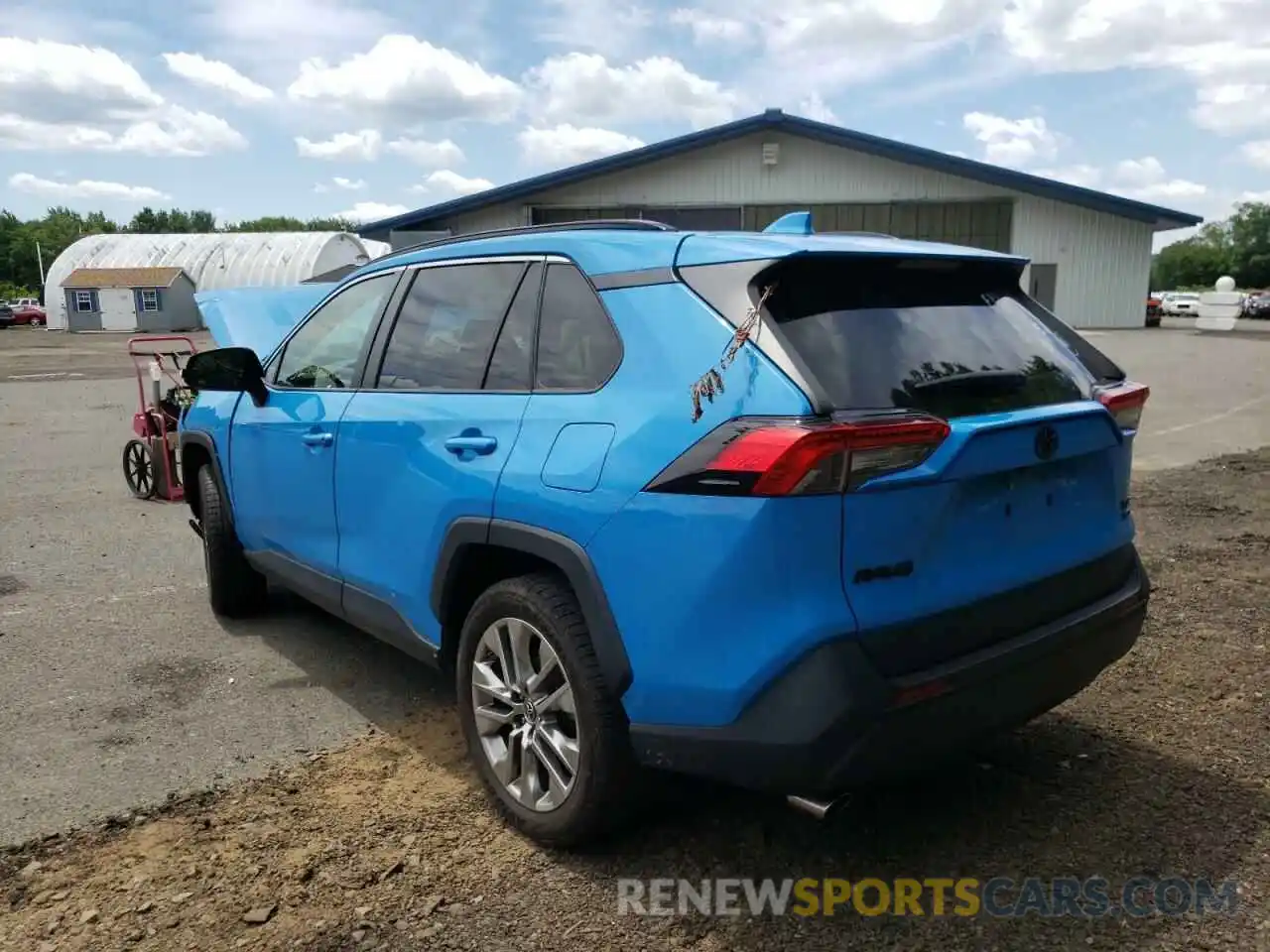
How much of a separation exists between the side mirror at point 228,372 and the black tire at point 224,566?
2.54ft

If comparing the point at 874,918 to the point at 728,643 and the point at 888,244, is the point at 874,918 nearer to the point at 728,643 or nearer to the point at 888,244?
the point at 728,643

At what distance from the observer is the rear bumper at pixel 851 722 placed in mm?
2264

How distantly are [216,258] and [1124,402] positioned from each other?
60.8m

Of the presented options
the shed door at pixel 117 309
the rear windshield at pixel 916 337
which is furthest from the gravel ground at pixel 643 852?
the shed door at pixel 117 309

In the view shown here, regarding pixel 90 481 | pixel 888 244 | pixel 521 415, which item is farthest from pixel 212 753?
pixel 90 481

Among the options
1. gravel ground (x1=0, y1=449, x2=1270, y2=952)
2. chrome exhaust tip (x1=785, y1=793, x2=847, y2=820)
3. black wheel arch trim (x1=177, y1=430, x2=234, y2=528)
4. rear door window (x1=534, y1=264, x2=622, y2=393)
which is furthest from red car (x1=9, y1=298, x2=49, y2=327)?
chrome exhaust tip (x1=785, y1=793, x2=847, y2=820)

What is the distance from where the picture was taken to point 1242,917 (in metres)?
2.58

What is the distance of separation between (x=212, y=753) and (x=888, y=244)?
2964mm

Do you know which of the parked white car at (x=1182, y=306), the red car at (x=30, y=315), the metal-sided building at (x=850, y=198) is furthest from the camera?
the red car at (x=30, y=315)

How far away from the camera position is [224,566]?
16.4 ft

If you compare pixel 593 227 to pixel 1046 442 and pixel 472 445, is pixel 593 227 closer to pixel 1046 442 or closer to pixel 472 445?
pixel 472 445

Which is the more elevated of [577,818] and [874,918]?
[577,818]

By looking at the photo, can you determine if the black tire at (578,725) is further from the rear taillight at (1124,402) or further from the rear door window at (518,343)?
the rear taillight at (1124,402)

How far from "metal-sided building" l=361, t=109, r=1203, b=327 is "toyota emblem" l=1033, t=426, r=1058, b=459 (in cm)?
2544
